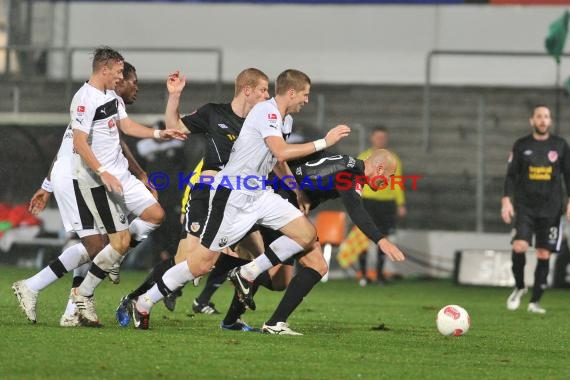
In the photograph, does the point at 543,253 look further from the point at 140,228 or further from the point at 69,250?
the point at 69,250

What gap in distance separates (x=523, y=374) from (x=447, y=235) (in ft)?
39.9

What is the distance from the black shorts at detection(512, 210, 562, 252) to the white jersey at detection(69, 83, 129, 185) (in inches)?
230

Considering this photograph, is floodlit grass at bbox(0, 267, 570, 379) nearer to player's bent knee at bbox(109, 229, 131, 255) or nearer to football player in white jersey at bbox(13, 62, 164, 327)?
football player in white jersey at bbox(13, 62, 164, 327)

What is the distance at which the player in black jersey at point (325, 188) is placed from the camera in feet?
32.1

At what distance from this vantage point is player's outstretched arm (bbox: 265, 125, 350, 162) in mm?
9367

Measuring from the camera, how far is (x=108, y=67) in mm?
10055

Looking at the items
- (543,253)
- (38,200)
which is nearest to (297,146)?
(38,200)

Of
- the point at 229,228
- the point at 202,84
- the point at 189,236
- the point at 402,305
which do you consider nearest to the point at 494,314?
the point at 402,305

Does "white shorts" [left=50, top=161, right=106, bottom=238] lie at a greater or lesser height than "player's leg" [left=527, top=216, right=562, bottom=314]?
greater

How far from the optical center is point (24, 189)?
60.2 ft

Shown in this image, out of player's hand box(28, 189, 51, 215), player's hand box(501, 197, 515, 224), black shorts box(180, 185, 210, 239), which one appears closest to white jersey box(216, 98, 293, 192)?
black shorts box(180, 185, 210, 239)

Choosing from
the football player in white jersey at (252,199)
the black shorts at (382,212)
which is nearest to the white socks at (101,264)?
the football player in white jersey at (252,199)

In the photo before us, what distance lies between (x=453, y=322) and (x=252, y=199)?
2.07 m

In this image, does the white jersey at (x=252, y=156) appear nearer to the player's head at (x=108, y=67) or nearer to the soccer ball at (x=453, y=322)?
the player's head at (x=108, y=67)
